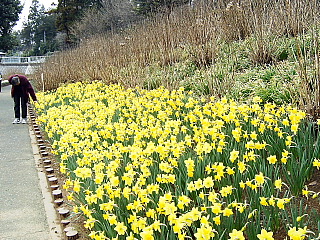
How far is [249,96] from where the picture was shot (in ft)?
16.9

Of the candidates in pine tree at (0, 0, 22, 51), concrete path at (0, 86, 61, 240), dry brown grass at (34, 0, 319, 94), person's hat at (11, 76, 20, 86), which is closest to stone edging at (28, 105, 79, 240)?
concrete path at (0, 86, 61, 240)

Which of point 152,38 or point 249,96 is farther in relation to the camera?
point 152,38

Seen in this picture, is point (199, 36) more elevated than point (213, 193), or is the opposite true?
point (199, 36)

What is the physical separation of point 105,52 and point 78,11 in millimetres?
25243

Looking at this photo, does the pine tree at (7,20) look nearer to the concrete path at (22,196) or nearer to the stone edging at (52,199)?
the concrete path at (22,196)

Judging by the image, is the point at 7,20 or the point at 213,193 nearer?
the point at 213,193

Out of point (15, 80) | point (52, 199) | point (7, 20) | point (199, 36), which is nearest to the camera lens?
point (52, 199)

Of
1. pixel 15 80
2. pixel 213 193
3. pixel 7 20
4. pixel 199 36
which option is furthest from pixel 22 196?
pixel 7 20

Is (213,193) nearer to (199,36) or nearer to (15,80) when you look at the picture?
(199,36)

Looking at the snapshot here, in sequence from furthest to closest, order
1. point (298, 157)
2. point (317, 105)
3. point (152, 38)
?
point (152, 38) < point (317, 105) < point (298, 157)

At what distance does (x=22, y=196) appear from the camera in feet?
13.2

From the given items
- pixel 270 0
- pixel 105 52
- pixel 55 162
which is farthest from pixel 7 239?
pixel 105 52

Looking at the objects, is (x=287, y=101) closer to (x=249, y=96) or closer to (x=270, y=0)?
(x=249, y=96)

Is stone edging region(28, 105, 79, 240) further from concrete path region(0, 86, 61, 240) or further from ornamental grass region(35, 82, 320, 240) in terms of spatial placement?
ornamental grass region(35, 82, 320, 240)
